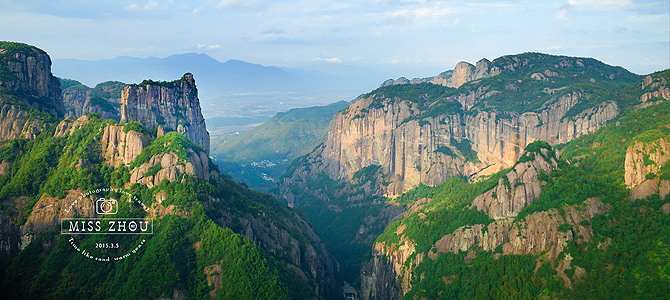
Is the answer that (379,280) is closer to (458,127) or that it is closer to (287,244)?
(287,244)

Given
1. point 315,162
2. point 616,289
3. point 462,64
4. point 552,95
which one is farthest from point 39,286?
point 462,64

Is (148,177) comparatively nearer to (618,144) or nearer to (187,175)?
(187,175)

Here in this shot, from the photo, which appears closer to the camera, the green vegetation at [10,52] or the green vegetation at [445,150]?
the green vegetation at [10,52]

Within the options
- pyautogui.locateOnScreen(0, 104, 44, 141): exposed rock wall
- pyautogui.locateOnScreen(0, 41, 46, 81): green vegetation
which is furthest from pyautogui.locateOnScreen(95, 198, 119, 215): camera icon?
pyautogui.locateOnScreen(0, 41, 46, 81): green vegetation

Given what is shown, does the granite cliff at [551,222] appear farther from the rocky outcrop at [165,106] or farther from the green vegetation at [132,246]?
the rocky outcrop at [165,106]

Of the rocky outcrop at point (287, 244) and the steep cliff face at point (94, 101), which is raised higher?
the steep cliff face at point (94, 101)

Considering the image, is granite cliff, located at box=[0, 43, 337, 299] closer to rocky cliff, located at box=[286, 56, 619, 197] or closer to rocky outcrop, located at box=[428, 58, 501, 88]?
rocky cliff, located at box=[286, 56, 619, 197]

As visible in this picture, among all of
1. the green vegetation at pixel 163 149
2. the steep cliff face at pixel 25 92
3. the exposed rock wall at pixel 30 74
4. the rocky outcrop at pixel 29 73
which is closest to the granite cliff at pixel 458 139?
the green vegetation at pixel 163 149
